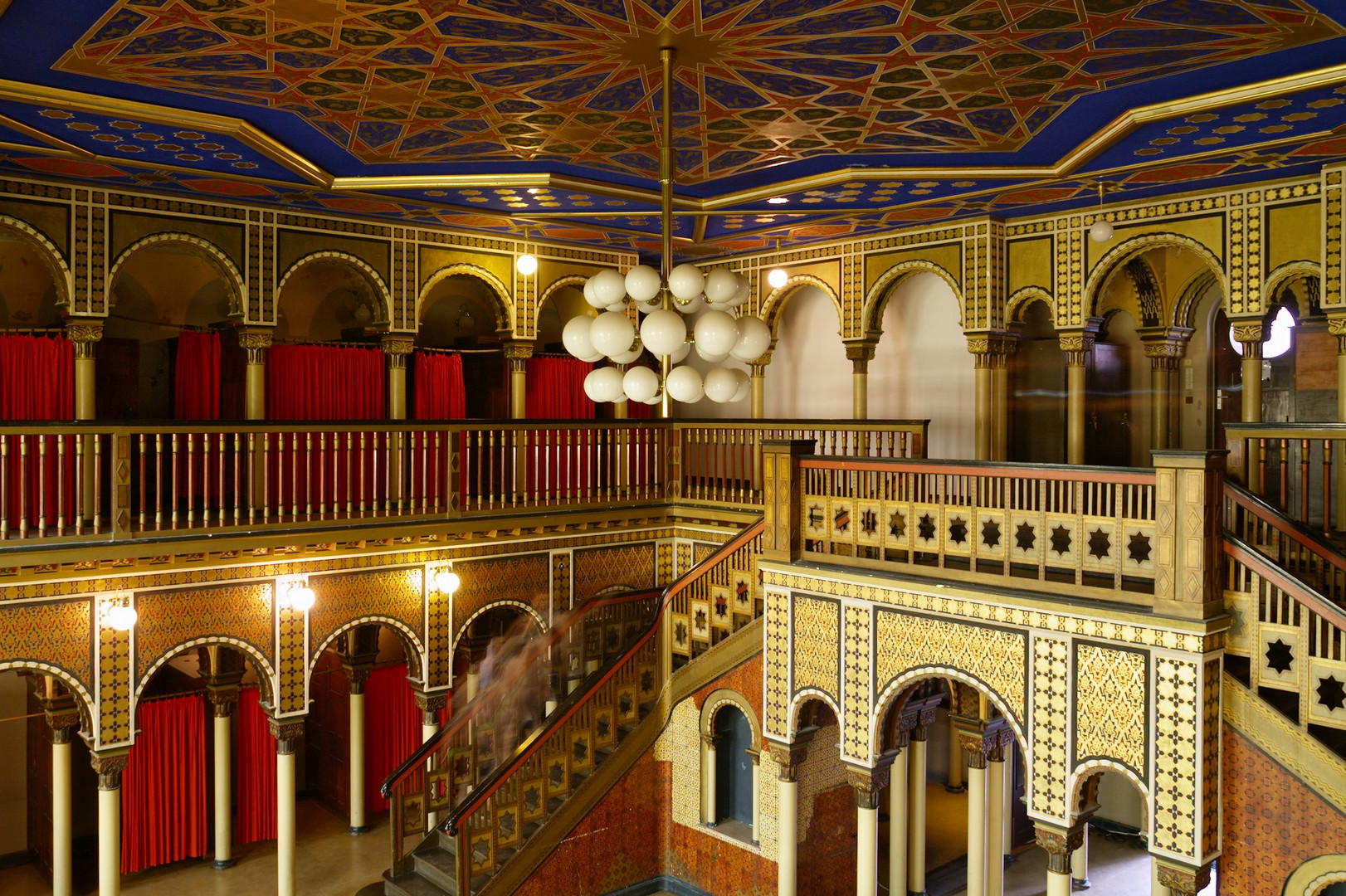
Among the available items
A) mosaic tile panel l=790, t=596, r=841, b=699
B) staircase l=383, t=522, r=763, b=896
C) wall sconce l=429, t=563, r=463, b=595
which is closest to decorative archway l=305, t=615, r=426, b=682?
wall sconce l=429, t=563, r=463, b=595

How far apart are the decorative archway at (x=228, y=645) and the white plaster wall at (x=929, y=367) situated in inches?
289

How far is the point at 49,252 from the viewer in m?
9.03

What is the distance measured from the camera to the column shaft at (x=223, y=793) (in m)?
10.5

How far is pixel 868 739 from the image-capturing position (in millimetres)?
7738

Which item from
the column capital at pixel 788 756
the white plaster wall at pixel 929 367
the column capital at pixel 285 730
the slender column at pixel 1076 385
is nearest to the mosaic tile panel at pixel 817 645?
the column capital at pixel 788 756

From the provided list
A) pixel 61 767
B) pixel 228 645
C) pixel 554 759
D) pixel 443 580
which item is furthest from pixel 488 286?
pixel 61 767

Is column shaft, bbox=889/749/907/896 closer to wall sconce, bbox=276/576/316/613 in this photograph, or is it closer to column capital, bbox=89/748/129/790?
wall sconce, bbox=276/576/316/613

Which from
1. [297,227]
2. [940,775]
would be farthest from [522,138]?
[940,775]

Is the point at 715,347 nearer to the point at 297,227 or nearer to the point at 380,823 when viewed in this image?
the point at 297,227

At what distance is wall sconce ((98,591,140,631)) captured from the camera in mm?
7941

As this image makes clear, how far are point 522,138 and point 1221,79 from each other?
4509 millimetres

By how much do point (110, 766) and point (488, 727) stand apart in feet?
9.46

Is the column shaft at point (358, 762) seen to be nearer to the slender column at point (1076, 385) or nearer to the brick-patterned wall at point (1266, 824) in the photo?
the slender column at point (1076, 385)

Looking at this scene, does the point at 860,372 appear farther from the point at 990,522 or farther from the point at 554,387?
the point at 990,522
